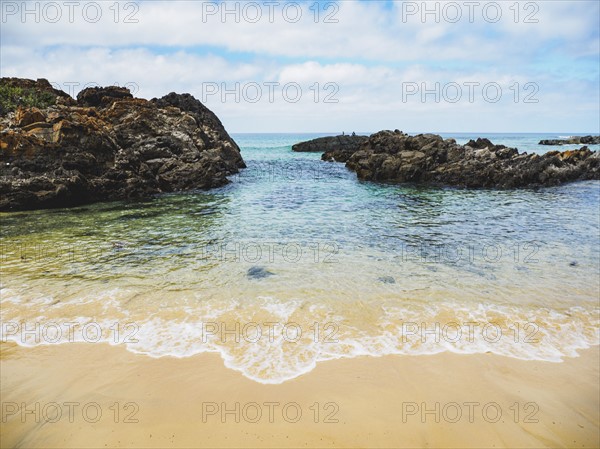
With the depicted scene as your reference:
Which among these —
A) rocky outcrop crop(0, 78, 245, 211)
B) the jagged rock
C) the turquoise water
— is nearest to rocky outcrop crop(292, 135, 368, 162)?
rocky outcrop crop(0, 78, 245, 211)

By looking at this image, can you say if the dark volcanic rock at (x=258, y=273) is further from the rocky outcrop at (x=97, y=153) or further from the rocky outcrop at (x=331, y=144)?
the rocky outcrop at (x=331, y=144)

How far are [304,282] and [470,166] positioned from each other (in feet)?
89.1

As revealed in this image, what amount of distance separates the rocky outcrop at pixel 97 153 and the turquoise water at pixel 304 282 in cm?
239

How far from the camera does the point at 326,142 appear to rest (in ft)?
286

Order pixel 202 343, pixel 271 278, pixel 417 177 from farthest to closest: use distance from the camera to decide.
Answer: pixel 417 177
pixel 271 278
pixel 202 343

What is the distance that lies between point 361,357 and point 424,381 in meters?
1.11

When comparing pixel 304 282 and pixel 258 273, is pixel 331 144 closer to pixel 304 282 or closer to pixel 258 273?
pixel 258 273

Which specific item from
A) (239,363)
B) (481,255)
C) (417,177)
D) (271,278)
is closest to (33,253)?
(271,278)

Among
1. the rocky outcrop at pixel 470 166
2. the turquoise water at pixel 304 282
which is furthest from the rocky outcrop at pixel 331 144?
the turquoise water at pixel 304 282

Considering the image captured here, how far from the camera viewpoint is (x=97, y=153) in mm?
24141

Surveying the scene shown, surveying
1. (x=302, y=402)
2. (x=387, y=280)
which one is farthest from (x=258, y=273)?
(x=302, y=402)

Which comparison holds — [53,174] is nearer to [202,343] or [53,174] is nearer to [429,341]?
[202,343]

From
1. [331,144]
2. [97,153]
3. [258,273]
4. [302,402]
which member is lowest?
[302,402]

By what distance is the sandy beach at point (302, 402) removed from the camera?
462cm
